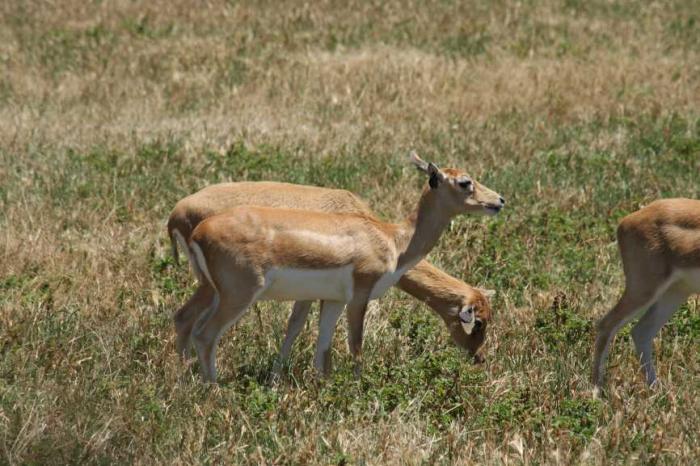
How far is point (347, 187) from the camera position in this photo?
13.0 m

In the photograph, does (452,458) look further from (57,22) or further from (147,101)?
(57,22)

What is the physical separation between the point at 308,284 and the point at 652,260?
2.36 meters

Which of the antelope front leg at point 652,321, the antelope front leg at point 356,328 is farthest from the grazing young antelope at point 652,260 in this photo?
the antelope front leg at point 356,328

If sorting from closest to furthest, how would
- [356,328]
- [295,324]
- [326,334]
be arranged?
1. [356,328]
2. [326,334]
3. [295,324]

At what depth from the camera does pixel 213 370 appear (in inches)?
326

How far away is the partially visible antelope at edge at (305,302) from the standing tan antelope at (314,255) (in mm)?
288

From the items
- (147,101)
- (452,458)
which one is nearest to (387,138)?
(147,101)

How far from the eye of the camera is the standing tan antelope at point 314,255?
26.6 ft

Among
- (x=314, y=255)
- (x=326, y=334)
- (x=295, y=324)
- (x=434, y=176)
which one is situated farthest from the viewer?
(x=295, y=324)

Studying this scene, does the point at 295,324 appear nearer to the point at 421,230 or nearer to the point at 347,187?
the point at 421,230

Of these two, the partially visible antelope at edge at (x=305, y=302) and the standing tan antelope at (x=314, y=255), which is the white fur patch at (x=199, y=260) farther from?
the partially visible antelope at edge at (x=305, y=302)

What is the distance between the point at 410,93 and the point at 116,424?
10760 millimetres

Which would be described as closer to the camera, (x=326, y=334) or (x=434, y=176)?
(x=326, y=334)

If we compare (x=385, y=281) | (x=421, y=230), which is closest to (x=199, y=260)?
(x=385, y=281)
